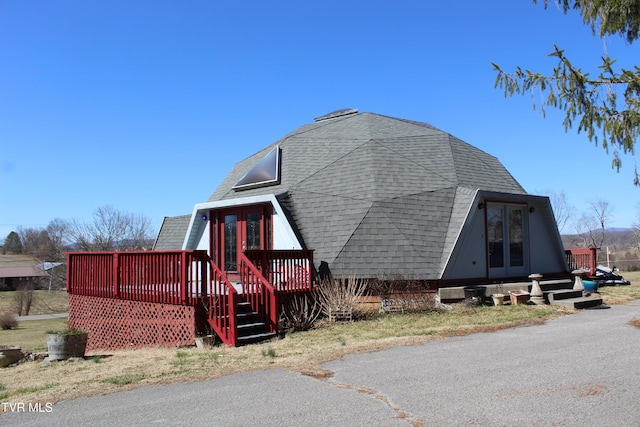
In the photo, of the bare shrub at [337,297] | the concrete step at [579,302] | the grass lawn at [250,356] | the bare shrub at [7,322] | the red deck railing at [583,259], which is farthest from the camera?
the bare shrub at [7,322]

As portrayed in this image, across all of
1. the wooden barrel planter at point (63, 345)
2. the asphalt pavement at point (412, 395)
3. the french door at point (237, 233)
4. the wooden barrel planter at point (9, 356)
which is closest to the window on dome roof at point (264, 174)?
the french door at point (237, 233)

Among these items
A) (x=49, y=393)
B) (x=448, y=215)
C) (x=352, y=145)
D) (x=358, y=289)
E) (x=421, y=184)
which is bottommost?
(x=49, y=393)

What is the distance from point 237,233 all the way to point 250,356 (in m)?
8.20

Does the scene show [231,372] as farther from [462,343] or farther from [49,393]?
[462,343]

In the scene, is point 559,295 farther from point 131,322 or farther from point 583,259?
point 131,322

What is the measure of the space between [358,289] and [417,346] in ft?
14.4

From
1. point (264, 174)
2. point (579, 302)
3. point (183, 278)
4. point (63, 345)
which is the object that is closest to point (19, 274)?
point (264, 174)

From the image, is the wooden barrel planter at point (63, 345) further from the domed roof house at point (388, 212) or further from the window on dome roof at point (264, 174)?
the window on dome roof at point (264, 174)

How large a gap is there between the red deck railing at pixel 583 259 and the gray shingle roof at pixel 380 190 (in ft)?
13.0

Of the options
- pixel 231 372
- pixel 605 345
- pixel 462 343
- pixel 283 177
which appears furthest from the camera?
pixel 283 177

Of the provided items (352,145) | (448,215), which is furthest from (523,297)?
(352,145)

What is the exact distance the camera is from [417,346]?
9.01 meters

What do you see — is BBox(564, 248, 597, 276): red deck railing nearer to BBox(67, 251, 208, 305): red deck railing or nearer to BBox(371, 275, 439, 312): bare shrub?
BBox(371, 275, 439, 312): bare shrub

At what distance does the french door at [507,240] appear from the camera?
51.8ft
